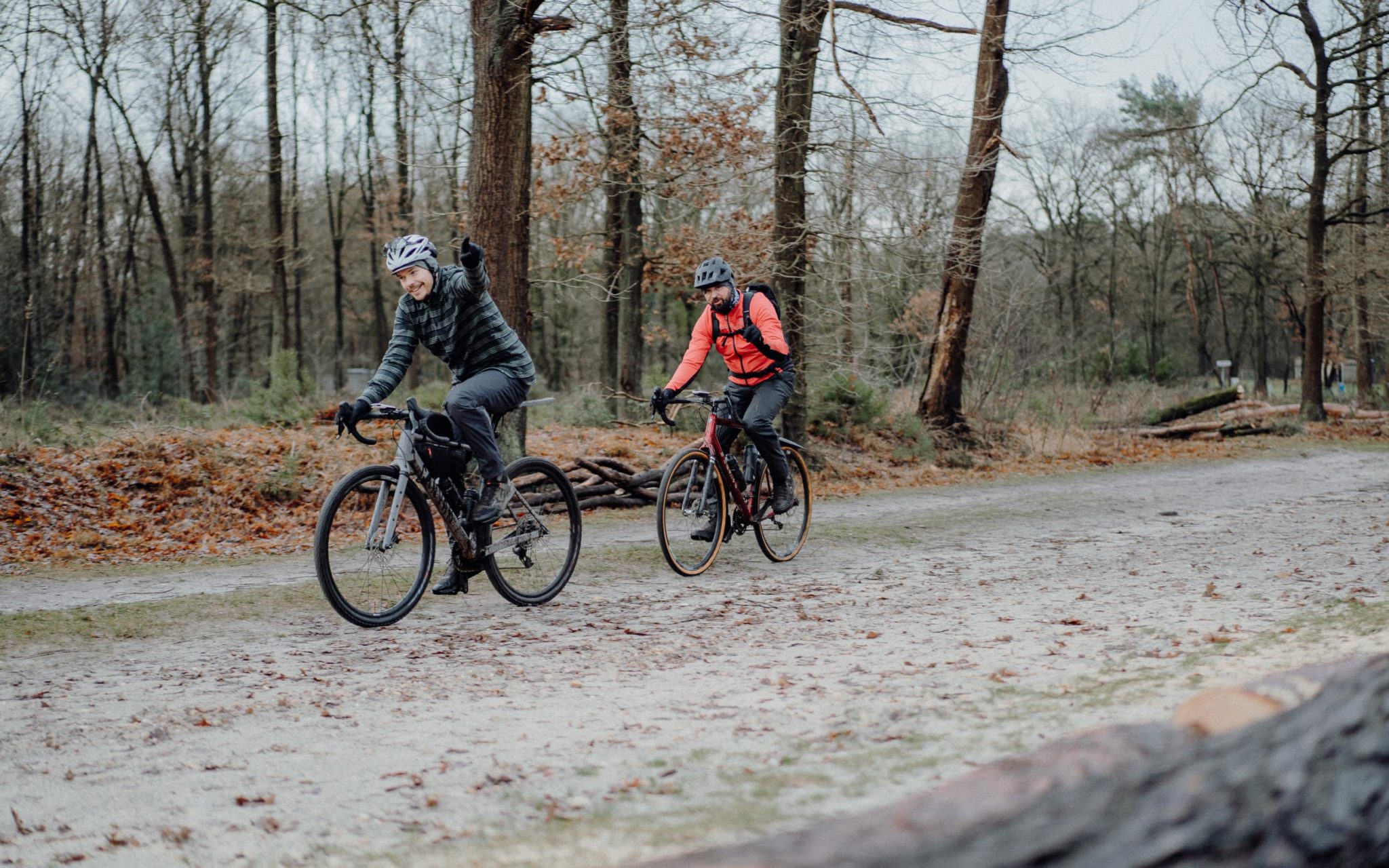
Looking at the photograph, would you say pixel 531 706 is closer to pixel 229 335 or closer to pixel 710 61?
pixel 710 61

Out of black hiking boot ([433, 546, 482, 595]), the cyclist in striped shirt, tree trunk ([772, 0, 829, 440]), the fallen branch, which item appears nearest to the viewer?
the cyclist in striped shirt

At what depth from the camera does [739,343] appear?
8.36 metres

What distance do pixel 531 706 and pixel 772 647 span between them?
150cm

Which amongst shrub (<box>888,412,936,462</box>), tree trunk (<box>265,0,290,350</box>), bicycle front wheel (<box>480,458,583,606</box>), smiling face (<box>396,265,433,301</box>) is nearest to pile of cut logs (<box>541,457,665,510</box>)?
bicycle front wheel (<box>480,458,583,606</box>)

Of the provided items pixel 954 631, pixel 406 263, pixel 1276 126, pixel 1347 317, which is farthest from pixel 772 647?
pixel 1347 317

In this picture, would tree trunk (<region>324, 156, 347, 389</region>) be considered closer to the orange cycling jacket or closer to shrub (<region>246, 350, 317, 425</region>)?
shrub (<region>246, 350, 317, 425</region>)

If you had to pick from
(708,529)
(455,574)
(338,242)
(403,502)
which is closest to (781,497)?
(708,529)

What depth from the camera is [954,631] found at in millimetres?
5953

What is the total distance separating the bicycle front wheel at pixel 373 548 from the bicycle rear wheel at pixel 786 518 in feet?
9.85

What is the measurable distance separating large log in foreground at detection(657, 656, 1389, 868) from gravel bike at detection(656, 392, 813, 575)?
5731 mm

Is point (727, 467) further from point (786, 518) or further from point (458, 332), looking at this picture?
point (458, 332)

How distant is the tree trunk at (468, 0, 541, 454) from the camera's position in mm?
10445

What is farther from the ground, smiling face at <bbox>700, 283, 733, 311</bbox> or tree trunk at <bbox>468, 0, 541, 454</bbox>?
tree trunk at <bbox>468, 0, 541, 454</bbox>

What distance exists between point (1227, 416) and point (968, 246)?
1255cm
